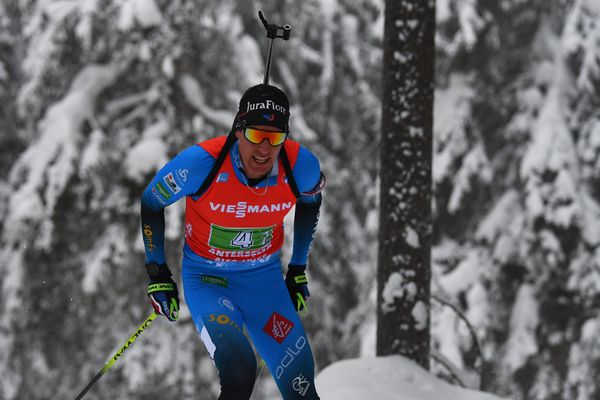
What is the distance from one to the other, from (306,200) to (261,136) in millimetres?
786

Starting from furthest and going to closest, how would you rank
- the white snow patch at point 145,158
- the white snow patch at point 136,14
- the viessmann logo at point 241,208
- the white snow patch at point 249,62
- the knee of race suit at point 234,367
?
the white snow patch at point 249,62 < the white snow patch at point 145,158 < the white snow patch at point 136,14 < the viessmann logo at point 241,208 < the knee of race suit at point 234,367

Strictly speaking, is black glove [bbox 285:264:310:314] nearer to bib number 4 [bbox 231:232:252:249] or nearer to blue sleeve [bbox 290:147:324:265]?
blue sleeve [bbox 290:147:324:265]

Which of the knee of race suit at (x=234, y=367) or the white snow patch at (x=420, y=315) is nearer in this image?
the knee of race suit at (x=234, y=367)

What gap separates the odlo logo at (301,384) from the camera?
387 centimetres

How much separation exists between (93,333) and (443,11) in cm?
982

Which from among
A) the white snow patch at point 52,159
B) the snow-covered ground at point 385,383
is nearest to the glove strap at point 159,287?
the snow-covered ground at point 385,383

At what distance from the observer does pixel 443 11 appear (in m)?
12.4

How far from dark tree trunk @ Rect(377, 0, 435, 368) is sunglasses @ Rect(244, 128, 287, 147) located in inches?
68.0

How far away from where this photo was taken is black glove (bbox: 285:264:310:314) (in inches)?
178

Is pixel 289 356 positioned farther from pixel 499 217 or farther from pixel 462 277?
pixel 499 217

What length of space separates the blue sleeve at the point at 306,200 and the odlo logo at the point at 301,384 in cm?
97

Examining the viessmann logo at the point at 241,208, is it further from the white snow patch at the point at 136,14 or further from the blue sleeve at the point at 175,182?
the white snow patch at the point at 136,14

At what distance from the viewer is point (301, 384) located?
388 centimetres

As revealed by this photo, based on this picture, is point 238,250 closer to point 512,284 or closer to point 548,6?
point 512,284
